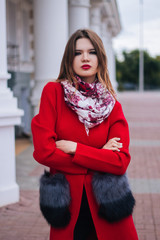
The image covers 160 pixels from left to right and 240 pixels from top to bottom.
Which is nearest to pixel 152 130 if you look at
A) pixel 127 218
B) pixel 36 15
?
pixel 36 15

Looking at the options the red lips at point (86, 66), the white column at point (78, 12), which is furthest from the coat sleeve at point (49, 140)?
the white column at point (78, 12)

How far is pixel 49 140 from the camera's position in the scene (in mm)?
2057

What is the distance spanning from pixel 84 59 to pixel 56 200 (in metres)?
0.85

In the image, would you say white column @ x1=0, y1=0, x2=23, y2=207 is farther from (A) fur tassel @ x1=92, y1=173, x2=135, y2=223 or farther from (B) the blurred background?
(A) fur tassel @ x1=92, y1=173, x2=135, y2=223

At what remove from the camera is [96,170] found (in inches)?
84.0

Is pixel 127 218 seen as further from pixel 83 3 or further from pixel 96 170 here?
pixel 83 3

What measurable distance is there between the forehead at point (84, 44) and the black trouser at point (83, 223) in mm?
934

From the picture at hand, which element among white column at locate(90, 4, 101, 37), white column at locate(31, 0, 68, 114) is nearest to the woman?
white column at locate(31, 0, 68, 114)

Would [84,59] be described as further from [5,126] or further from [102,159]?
[5,126]

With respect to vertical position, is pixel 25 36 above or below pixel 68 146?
above

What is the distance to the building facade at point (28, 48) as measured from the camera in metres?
4.61

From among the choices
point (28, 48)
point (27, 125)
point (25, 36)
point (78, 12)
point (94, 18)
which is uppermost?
point (94, 18)

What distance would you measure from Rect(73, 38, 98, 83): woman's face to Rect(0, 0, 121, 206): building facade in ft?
8.14

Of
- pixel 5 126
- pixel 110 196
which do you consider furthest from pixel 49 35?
pixel 110 196
